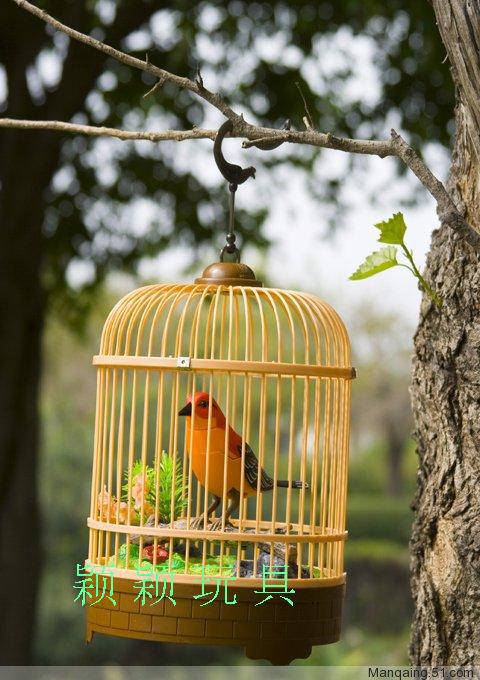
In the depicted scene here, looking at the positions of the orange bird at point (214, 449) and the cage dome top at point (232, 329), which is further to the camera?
the orange bird at point (214, 449)

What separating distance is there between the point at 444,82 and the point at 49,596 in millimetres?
8866

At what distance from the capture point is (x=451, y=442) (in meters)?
2.68

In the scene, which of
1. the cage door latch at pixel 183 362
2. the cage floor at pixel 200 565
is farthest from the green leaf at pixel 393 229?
the cage floor at pixel 200 565

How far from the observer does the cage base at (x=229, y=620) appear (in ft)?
7.70

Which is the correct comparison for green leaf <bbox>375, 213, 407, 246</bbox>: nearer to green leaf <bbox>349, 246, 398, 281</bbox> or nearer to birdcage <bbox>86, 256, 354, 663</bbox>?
green leaf <bbox>349, 246, 398, 281</bbox>

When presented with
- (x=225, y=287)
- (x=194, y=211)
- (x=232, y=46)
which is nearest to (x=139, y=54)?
(x=232, y=46)

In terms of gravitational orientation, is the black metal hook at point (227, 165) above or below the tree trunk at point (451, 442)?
above

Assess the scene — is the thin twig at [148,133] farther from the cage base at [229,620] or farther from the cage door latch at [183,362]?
the cage base at [229,620]

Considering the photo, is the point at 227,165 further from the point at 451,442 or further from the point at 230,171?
the point at 451,442

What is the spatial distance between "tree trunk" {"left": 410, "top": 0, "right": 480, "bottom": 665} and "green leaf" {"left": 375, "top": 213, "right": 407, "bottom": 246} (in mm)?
329

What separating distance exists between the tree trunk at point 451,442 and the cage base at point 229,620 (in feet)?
1.34

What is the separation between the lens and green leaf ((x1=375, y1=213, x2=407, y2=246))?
2326mm

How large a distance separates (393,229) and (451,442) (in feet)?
2.18

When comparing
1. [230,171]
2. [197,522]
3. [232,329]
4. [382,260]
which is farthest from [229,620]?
[230,171]
